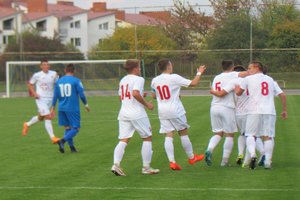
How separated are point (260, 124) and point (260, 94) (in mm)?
493

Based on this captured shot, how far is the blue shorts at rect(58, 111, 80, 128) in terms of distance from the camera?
50.3 ft

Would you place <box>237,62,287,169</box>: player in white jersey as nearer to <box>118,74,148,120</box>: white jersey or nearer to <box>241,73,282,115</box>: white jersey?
<box>241,73,282,115</box>: white jersey

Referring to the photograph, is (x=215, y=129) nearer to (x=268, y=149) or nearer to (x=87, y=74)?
(x=268, y=149)

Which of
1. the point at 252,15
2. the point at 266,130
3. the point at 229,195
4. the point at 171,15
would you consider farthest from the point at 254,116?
the point at 171,15

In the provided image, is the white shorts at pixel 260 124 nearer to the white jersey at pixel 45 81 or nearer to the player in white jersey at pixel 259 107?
the player in white jersey at pixel 259 107

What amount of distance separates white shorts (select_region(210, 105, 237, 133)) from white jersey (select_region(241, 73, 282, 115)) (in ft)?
1.50

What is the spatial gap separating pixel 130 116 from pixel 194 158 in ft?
5.24

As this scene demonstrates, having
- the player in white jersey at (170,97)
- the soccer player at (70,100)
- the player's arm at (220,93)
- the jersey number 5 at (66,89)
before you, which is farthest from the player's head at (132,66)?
the jersey number 5 at (66,89)

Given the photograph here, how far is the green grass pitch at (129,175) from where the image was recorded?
10359 millimetres

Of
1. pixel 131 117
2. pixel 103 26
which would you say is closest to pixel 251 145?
pixel 131 117

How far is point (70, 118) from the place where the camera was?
15344mm

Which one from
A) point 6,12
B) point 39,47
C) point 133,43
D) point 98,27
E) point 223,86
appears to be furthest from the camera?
point 98,27

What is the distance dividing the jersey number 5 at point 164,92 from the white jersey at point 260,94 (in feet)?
3.98

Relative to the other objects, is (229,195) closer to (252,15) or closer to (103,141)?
(103,141)
